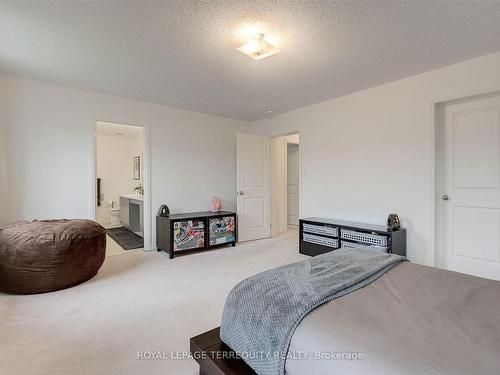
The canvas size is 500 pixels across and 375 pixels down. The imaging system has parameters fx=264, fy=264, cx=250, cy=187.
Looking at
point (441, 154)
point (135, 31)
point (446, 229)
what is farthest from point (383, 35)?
point (446, 229)

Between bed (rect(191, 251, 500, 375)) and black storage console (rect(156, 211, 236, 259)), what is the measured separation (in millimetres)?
2592

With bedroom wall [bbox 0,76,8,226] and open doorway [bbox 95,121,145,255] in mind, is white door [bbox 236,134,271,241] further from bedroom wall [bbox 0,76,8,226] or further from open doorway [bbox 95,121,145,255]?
bedroom wall [bbox 0,76,8,226]

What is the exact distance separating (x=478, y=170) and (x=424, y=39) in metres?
1.53

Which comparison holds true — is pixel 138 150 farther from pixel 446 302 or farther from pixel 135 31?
pixel 446 302

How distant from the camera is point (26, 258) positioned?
2.51m

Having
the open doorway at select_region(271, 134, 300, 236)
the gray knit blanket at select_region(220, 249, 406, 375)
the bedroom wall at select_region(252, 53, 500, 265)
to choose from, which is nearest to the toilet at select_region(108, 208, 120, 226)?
the open doorway at select_region(271, 134, 300, 236)

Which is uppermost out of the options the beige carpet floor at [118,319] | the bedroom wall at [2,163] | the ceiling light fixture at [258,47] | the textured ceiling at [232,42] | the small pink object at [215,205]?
A: the textured ceiling at [232,42]

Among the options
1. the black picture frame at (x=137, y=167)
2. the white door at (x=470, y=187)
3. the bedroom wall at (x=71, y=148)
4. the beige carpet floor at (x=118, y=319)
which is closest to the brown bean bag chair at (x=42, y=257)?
the beige carpet floor at (x=118, y=319)

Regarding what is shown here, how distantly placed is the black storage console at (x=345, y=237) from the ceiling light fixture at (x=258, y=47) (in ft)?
7.69

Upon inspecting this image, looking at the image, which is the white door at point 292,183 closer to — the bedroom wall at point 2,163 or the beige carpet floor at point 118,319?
the beige carpet floor at point 118,319

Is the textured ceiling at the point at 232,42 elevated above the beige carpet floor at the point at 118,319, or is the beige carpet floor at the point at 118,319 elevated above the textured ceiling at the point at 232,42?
the textured ceiling at the point at 232,42

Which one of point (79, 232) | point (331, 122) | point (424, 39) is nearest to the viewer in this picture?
point (424, 39)

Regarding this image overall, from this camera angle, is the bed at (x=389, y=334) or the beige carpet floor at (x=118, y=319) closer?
the bed at (x=389, y=334)

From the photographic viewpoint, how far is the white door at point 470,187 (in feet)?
9.02
